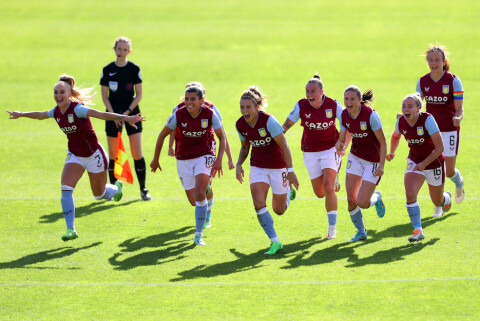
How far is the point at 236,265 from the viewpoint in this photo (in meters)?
9.03

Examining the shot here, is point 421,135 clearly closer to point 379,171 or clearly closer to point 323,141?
point 379,171

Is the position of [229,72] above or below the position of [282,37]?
below

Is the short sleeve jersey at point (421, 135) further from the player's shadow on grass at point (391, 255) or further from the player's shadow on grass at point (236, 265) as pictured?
the player's shadow on grass at point (236, 265)

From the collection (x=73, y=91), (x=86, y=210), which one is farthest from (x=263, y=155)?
(x=86, y=210)

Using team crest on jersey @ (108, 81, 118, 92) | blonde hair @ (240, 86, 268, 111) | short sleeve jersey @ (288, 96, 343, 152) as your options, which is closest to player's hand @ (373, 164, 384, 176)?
short sleeve jersey @ (288, 96, 343, 152)

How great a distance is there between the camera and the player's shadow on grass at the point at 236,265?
344 inches

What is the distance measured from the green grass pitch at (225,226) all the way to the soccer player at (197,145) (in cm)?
68

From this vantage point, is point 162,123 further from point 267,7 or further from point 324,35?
point 267,7

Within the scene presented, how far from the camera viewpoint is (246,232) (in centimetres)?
1052

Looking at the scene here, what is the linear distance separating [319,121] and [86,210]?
422 cm

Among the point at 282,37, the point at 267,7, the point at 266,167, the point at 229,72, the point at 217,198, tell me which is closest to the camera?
the point at 266,167

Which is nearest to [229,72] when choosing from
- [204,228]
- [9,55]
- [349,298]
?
[9,55]

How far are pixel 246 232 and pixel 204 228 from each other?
68cm

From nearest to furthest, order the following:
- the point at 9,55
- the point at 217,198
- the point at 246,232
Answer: the point at 246,232 < the point at 217,198 < the point at 9,55
